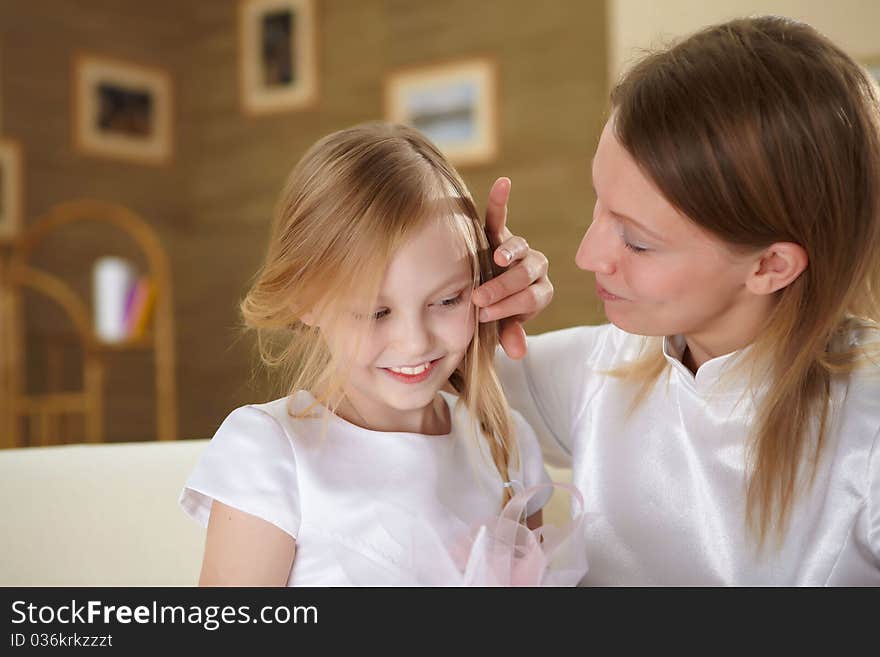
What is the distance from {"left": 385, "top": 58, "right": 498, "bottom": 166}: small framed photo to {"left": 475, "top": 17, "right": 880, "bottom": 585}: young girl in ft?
10.2

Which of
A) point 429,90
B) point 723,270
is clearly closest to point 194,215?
point 429,90

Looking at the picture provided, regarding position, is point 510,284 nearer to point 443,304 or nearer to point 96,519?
point 443,304

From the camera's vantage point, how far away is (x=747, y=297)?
1174 millimetres

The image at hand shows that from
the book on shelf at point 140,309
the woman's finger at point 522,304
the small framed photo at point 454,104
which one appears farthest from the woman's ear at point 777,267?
the book on shelf at point 140,309

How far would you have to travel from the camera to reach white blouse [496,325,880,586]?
1146mm

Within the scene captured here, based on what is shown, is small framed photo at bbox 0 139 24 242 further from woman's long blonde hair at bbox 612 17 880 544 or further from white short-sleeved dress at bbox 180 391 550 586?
woman's long blonde hair at bbox 612 17 880 544

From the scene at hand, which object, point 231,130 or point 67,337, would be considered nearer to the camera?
point 67,337

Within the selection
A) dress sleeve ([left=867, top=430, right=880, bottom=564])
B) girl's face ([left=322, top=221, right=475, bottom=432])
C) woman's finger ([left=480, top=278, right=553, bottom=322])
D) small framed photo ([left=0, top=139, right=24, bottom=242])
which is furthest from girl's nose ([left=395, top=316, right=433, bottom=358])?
small framed photo ([left=0, top=139, right=24, bottom=242])

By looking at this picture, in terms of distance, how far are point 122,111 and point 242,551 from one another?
4.39m

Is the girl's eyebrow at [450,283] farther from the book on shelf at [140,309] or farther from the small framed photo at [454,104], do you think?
the book on shelf at [140,309]

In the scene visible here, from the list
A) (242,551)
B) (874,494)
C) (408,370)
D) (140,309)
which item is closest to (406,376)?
(408,370)
